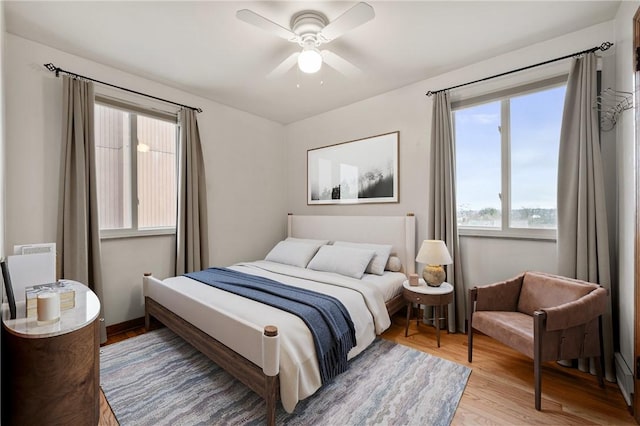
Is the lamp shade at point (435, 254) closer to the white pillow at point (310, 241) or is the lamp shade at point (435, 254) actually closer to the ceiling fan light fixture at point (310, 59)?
the white pillow at point (310, 241)

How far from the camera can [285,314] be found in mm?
1945

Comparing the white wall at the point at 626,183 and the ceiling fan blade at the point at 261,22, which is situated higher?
the ceiling fan blade at the point at 261,22

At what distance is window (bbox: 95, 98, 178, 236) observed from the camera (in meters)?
2.89

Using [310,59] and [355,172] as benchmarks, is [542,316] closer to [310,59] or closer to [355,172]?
[310,59]

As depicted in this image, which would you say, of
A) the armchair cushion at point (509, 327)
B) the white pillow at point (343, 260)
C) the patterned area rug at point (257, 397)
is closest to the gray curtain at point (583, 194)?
the armchair cushion at point (509, 327)

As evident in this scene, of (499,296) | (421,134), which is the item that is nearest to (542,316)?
(499,296)

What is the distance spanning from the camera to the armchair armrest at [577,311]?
1.79 meters

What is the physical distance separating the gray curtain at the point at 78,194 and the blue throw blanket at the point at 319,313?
3.77ft

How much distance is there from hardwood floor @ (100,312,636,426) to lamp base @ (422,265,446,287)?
1.90 feet

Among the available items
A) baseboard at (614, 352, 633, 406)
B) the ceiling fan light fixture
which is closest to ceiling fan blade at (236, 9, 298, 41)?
the ceiling fan light fixture

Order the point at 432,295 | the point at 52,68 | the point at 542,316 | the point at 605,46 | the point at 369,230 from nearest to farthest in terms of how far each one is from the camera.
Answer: the point at 542,316 → the point at 605,46 → the point at 52,68 → the point at 432,295 → the point at 369,230

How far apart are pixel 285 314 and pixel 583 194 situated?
97.0 inches

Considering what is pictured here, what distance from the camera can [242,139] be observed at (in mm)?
4062

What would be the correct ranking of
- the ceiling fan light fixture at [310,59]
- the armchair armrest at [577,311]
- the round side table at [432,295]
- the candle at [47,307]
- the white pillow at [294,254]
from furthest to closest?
the white pillow at [294,254] → the round side table at [432,295] → the ceiling fan light fixture at [310,59] → the armchair armrest at [577,311] → the candle at [47,307]
